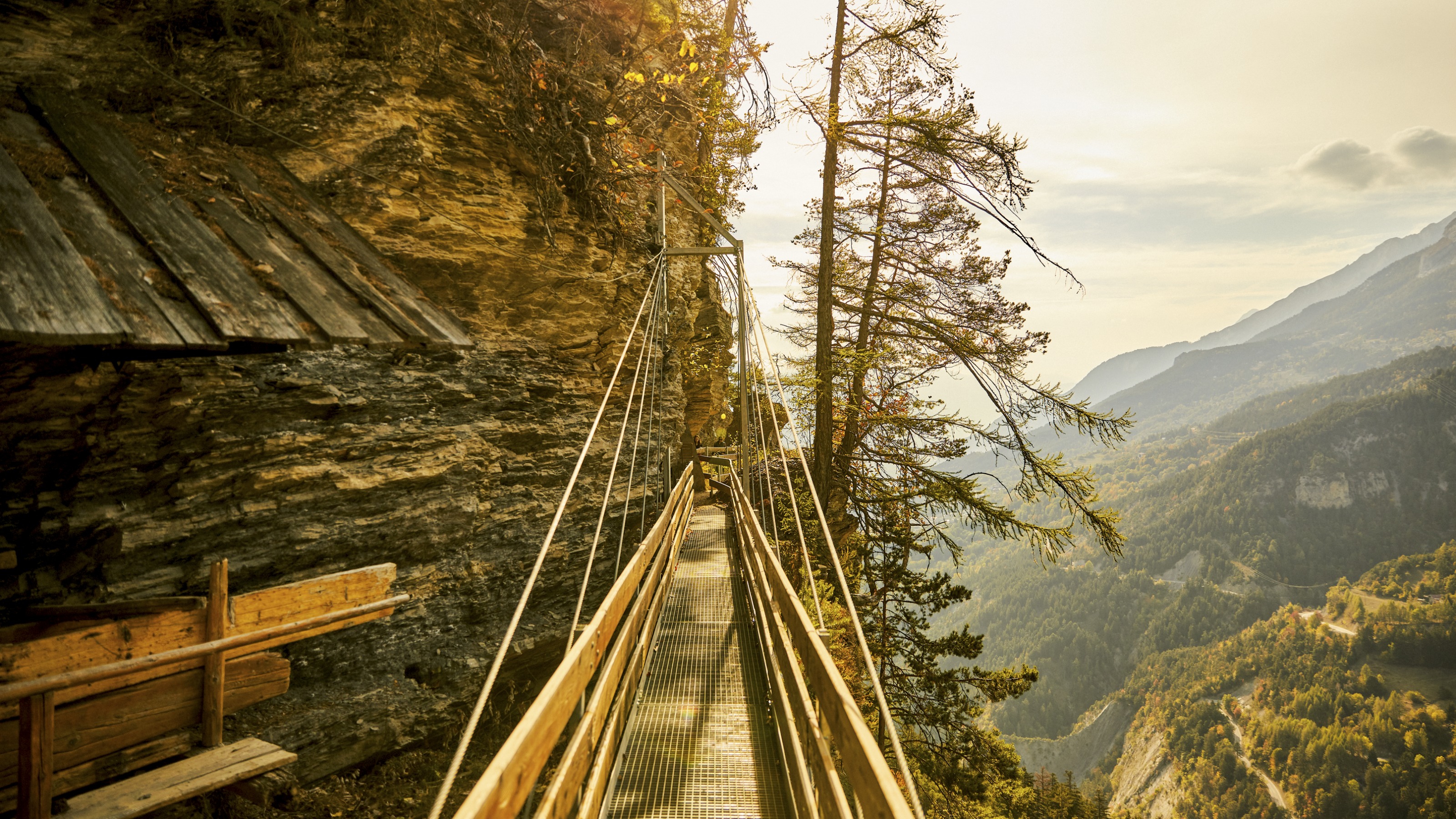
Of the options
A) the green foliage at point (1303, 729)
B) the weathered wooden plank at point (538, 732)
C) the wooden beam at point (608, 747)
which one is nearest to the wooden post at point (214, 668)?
the weathered wooden plank at point (538, 732)

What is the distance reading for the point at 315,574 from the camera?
4.18 meters

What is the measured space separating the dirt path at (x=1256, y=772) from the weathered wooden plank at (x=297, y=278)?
153628 millimetres

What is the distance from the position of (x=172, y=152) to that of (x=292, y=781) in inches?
174

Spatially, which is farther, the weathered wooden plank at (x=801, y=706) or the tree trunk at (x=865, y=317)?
the tree trunk at (x=865, y=317)

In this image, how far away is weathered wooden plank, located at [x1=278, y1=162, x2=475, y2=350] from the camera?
3947 millimetres

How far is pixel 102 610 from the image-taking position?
3094mm

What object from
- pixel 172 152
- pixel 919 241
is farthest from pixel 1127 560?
pixel 172 152

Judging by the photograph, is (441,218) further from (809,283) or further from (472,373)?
(809,283)

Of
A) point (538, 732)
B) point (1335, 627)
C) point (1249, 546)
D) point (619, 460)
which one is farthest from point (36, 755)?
point (1249, 546)

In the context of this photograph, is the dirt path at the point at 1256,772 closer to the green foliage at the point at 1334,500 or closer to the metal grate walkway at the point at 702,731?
the green foliage at the point at 1334,500

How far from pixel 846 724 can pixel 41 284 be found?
378cm

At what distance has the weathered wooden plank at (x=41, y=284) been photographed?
7.18 feet

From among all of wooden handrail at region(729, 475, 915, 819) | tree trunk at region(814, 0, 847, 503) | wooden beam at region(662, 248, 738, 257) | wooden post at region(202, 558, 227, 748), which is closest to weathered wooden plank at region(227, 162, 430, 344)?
wooden post at region(202, 558, 227, 748)

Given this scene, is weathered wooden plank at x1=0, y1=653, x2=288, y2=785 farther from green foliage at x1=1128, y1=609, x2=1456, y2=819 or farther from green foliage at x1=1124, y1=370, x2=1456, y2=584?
green foliage at x1=1124, y1=370, x2=1456, y2=584
